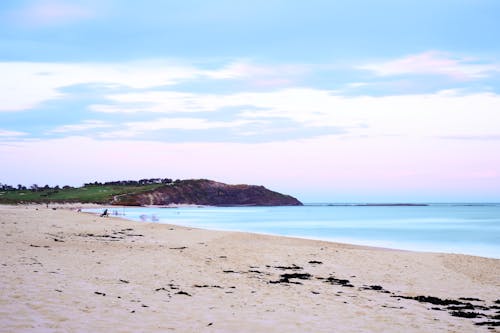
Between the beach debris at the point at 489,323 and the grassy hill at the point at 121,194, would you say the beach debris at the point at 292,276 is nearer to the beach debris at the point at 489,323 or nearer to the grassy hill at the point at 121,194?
the beach debris at the point at 489,323

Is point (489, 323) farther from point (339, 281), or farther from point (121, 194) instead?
point (121, 194)

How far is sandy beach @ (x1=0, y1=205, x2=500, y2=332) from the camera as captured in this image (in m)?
9.13

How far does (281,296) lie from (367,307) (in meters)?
2.01

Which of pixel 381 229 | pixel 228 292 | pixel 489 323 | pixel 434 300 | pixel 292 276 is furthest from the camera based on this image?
pixel 381 229

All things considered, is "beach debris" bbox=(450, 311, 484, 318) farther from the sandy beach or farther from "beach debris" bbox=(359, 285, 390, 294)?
"beach debris" bbox=(359, 285, 390, 294)

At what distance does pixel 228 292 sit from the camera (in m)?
12.4

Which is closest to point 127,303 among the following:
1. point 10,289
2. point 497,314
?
point 10,289

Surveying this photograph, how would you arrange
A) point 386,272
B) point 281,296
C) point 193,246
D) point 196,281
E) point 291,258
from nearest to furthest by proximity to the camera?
point 281,296, point 196,281, point 386,272, point 291,258, point 193,246

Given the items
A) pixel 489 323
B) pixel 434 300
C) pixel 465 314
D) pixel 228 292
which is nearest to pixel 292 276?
pixel 228 292

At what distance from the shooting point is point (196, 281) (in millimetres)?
13672

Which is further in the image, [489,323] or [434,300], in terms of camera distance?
[434,300]

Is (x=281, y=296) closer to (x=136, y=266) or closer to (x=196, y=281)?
(x=196, y=281)

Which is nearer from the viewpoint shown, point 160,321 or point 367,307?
point 160,321

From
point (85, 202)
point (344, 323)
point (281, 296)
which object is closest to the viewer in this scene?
point (344, 323)
